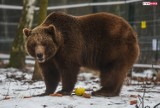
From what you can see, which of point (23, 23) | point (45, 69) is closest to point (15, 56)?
point (23, 23)

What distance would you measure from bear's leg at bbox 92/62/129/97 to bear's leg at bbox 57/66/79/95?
539mm

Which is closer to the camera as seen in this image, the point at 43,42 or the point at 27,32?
the point at 43,42

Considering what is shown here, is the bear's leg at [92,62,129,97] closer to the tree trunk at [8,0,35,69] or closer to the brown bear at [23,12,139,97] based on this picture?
the brown bear at [23,12,139,97]

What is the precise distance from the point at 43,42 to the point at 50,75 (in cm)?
92

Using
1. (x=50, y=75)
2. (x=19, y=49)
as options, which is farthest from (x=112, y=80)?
(x=19, y=49)

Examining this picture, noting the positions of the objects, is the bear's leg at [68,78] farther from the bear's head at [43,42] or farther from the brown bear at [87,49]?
the bear's head at [43,42]

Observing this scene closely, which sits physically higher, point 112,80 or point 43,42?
point 43,42

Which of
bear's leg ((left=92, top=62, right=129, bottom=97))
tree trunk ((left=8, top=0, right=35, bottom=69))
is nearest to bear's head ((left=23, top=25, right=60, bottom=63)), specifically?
bear's leg ((left=92, top=62, right=129, bottom=97))

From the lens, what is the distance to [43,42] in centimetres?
730

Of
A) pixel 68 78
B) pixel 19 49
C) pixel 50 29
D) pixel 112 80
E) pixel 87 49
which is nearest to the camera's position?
pixel 50 29

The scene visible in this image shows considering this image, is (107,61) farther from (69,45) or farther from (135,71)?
(135,71)

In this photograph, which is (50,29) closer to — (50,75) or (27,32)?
(27,32)

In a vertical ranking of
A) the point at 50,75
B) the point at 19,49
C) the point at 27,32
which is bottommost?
the point at 19,49

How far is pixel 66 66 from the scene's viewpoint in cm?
755
